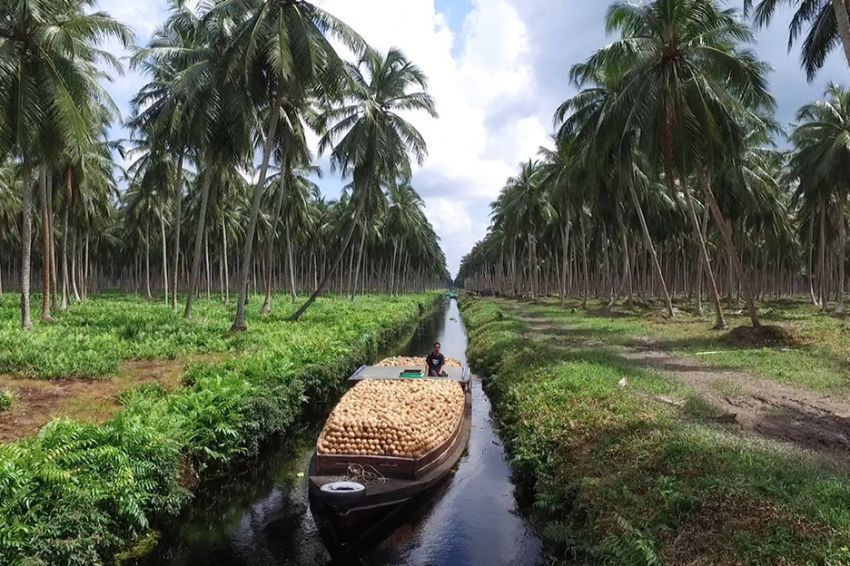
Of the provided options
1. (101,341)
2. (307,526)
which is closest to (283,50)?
(101,341)

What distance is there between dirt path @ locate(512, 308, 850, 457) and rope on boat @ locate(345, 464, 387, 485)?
617 cm

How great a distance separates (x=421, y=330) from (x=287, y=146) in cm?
1986

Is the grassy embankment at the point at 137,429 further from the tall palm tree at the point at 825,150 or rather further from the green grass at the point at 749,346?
the tall palm tree at the point at 825,150

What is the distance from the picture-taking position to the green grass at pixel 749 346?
1412cm

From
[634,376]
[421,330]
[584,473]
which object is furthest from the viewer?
[421,330]

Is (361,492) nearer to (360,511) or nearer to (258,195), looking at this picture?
(360,511)

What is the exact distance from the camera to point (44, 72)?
54.4ft

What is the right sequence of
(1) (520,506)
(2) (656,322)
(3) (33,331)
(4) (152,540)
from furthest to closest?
1. (2) (656,322)
2. (3) (33,331)
3. (1) (520,506)
4. (4) (152,540)

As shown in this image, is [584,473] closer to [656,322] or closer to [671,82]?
[671,82]

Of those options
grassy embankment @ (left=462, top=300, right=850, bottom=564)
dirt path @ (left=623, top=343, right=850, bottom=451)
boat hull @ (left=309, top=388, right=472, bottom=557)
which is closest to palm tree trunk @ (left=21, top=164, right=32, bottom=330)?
boat hull @ (left=309, top=388, right=472, bottom=557)

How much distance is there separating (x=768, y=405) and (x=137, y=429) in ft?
38.0

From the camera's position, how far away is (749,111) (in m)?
25.2

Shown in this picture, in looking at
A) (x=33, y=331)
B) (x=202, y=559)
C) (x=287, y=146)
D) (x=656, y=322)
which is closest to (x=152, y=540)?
(x=202, y=559)

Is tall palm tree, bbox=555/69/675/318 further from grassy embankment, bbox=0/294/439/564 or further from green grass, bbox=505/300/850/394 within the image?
grassy embankment, bbox=0/294/439/564
